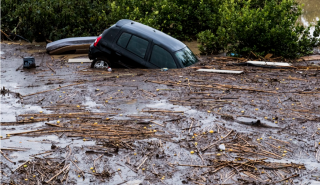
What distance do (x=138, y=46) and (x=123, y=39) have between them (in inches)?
21.0

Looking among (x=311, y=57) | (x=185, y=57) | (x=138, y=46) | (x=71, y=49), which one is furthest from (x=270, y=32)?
(x=71, y=49)

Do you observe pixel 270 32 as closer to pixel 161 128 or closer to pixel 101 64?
pixel 101 64

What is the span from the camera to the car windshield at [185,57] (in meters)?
12.1

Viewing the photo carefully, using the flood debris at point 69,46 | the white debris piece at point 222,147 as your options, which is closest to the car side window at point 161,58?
the flood debris at point 69,46

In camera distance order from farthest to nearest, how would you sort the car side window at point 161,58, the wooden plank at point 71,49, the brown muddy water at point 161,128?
the wooden plank at point 71,49
the car side window at point 161,58
the brown muddy water at point 161,128

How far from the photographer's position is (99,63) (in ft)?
41.8

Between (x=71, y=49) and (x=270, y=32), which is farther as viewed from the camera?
(x=71, y=49)

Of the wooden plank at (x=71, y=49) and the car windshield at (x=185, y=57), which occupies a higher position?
the car windshield at (x=185, y=57)

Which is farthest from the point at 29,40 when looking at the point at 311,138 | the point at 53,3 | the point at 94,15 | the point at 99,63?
the point at 311,138

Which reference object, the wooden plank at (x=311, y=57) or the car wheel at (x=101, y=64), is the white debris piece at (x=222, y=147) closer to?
the car wheel at (x=101, y=64)

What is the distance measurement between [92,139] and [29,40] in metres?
13.2

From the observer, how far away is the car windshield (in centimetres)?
1213

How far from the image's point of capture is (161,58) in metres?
12.1

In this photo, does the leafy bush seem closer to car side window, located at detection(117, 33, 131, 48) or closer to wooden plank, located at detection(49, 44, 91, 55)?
car side window, located at detection(117, 33, 131, 48)
